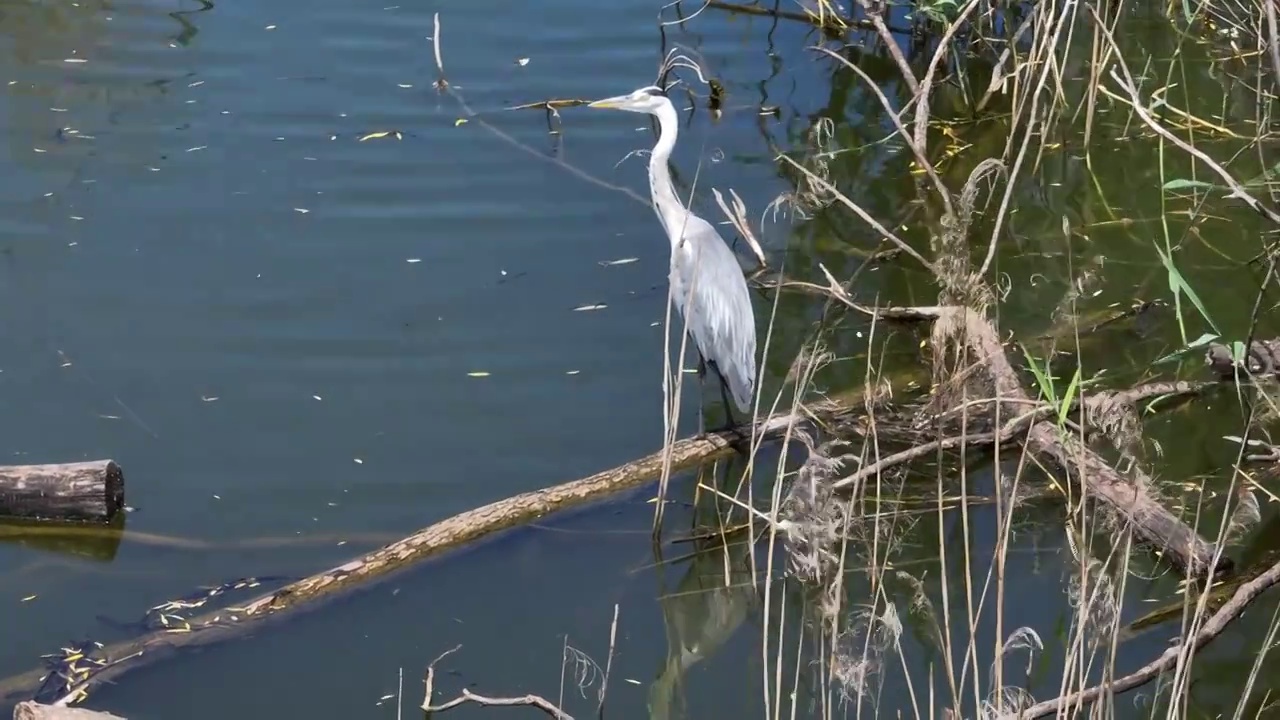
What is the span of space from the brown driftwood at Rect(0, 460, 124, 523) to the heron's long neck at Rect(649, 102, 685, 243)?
225 cm

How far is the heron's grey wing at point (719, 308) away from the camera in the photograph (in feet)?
17.4

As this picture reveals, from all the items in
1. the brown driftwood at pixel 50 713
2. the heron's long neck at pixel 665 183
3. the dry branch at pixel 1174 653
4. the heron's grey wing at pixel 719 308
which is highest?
the heron's long neck at pixel 665 183

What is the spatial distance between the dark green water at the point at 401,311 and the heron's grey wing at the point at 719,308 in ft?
1.11

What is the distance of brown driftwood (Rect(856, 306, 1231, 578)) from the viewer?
4.11 meters

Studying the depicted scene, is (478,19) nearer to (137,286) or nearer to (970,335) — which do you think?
(137,286)

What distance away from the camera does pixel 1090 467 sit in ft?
14.5

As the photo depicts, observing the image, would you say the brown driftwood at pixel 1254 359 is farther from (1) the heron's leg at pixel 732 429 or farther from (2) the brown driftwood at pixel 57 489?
(2) the brown driftwood at pixel 57 489

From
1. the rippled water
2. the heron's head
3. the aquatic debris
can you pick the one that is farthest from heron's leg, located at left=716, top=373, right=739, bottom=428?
the aquatic debris

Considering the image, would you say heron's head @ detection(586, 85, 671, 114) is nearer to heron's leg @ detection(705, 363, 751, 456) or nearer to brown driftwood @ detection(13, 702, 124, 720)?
heron's leg @ detection(705, 363, 751, 456)

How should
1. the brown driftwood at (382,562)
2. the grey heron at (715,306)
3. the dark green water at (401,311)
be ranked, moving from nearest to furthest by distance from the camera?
the brown driftwood at (382,562), the dark green water at (401,311), the grey heron at (715,306)

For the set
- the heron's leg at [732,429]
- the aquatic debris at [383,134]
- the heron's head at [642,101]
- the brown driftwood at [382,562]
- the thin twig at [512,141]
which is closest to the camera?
the brown driftwood at [382,562]

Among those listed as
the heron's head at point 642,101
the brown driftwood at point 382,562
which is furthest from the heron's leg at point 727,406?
the heron's head at point 642,101

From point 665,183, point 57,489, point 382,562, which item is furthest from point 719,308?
point 57,489

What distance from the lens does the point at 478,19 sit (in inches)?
336
